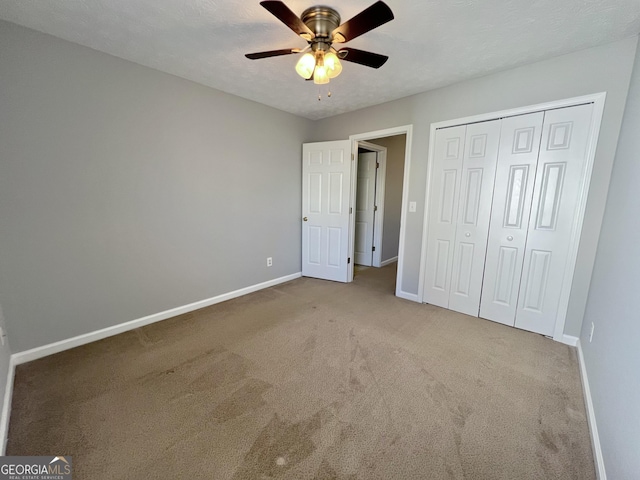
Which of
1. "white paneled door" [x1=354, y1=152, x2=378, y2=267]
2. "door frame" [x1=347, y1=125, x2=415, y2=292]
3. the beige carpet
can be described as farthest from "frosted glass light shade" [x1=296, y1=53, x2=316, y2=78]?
"white paneled door" [x1=354, y1=152, x2=378, y2=267]

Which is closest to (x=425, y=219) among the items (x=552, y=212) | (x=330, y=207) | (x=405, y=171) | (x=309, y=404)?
(x=405, y=171)

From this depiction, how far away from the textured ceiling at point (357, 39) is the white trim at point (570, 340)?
7.61 ft

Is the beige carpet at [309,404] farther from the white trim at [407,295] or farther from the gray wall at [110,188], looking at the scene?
the white trim at [407,295]

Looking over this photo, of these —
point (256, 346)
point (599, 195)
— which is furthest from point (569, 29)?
point (256, 346)

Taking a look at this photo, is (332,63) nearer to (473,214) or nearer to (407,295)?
(473,214)

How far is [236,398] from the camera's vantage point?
1614 millimetres

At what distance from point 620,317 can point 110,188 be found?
139 inches

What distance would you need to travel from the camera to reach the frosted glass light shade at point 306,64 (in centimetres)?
162

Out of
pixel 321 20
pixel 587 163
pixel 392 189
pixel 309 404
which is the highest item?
pixel 321 20

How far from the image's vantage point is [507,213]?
97.2 inches

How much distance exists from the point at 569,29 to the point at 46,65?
3674 millimetres

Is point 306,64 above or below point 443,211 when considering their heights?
above

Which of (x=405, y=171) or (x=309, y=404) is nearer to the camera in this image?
(x=309, y=404)

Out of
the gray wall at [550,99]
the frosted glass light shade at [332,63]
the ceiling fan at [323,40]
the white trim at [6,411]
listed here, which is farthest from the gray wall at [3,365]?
the gray wall at [550,99]
